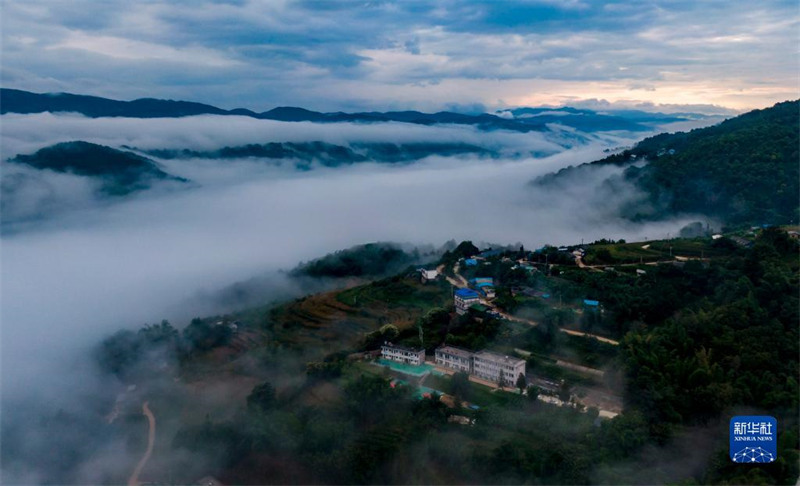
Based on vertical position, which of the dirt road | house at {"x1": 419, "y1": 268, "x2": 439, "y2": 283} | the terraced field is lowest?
the dirt road

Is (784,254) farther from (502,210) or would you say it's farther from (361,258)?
(502,210)

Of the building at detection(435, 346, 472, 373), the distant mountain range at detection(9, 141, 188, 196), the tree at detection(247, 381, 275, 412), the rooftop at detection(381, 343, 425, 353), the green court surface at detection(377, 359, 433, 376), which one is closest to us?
the tree at detection(247, 381, 275, 412)

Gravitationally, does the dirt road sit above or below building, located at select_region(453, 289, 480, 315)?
below

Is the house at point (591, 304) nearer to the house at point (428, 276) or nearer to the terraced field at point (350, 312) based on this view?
the terraced field at point (350, 312)

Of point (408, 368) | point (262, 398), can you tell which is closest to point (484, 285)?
point (408, 368)

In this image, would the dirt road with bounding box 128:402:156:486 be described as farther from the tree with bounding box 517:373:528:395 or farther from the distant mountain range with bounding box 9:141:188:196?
the distant mountain range with bounding box 9:141:188:196

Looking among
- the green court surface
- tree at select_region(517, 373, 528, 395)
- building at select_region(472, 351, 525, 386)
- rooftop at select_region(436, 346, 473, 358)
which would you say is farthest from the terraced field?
tree at select_region(517, 373, 528, 395)

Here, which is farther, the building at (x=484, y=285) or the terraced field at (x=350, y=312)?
the building at (x=484, y=285)

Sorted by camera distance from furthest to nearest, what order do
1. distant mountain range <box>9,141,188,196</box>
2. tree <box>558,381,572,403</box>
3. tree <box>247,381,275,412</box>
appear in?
distant mountain range <box>9,141,188,196</box>, tree <box>247,381,275,412</box>, tree <box>558,381,572,403</box>

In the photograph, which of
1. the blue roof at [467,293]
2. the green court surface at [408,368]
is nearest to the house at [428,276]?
the blue roof at [467,293]
